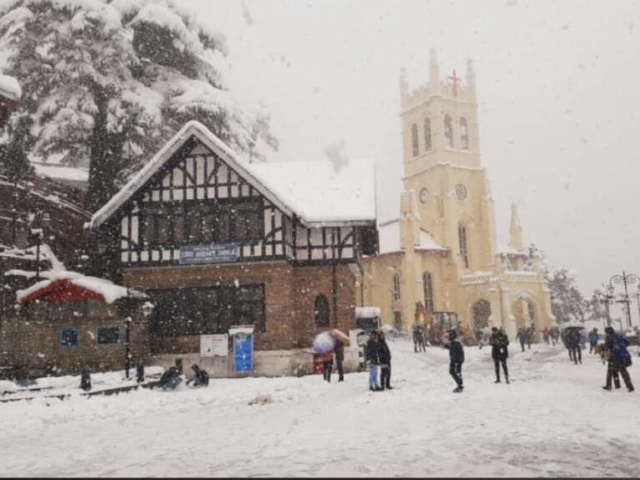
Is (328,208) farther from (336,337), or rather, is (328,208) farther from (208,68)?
(208,68)

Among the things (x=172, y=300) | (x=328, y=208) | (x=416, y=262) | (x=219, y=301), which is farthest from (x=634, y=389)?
(x=416, y=262)

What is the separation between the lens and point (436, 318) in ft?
171

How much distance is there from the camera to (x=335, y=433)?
9.86 meters

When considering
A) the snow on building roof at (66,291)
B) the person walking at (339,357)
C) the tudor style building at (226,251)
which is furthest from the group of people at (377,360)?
the snow on building roof at (66,291)

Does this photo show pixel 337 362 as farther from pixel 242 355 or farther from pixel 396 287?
pixel 396 287

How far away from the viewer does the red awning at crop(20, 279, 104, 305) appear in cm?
2350

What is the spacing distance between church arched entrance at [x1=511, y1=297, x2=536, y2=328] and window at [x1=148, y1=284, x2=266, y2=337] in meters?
46.4

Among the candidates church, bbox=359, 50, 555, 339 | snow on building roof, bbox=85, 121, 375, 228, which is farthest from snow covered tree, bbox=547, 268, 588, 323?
snow on building roof, bbox=85, 121, 375, 228

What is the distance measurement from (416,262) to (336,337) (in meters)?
44.6

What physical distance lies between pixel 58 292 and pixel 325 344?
391 inches

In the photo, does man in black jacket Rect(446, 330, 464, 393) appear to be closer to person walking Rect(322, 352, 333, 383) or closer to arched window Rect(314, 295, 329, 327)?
person walking Rect(322, 352, 333, 383)

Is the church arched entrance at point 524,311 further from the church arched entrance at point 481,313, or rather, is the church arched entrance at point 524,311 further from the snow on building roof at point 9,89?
the snow on building roof at point 9,89

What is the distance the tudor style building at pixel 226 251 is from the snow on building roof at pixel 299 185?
6 cm

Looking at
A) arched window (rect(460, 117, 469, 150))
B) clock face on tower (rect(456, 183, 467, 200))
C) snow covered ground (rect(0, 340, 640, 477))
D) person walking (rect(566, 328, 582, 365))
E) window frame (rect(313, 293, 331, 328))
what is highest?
arched window (rect(460, 117, 469, 150))
